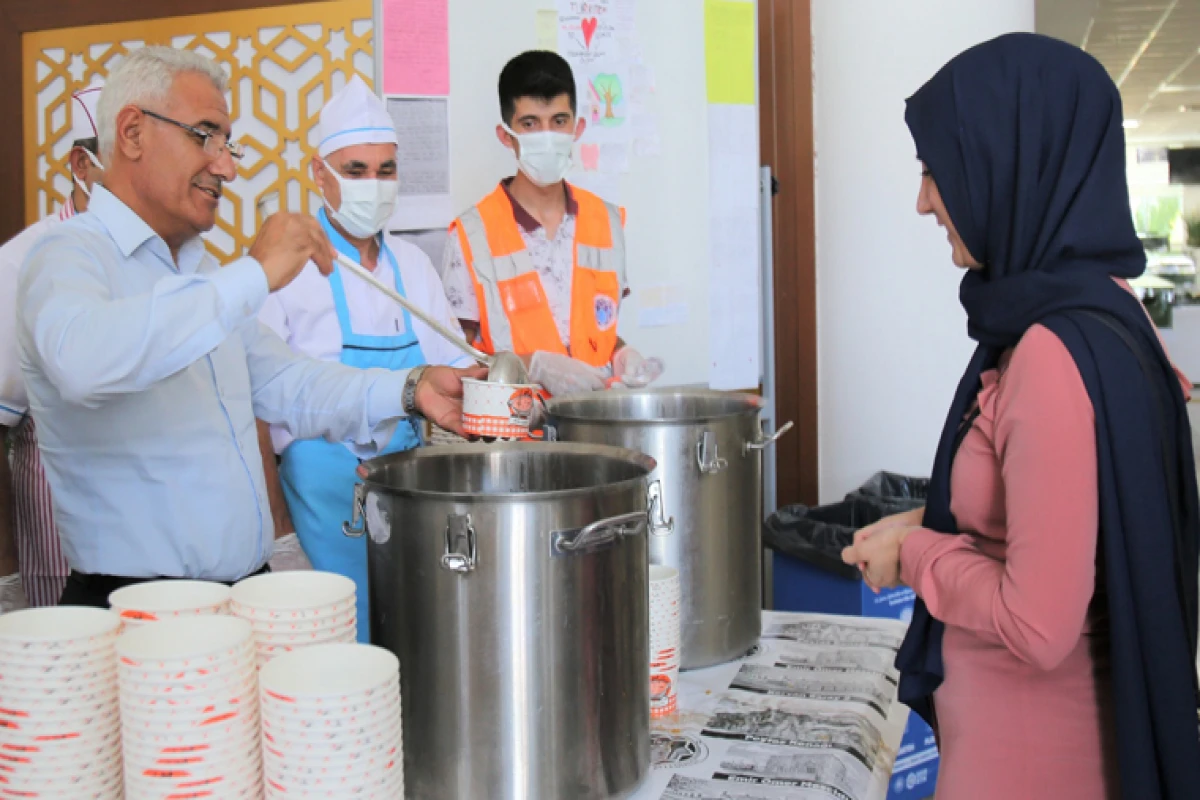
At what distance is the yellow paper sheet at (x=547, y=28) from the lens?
3387 mm

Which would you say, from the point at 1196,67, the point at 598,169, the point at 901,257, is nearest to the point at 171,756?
the point at 598,169

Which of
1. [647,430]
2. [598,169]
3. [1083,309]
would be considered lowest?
[647,430]

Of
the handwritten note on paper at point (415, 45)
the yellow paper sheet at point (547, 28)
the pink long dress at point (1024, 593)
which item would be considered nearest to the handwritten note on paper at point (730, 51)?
Answer: the yellow paper sheet at point (547, 28)

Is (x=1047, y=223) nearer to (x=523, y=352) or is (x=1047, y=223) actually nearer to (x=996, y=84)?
(x=996, y=84)

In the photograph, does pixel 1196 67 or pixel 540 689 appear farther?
pixel 1196 67

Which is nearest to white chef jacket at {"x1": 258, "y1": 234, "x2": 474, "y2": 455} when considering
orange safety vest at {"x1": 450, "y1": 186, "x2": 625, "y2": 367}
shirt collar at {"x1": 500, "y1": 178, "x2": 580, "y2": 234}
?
orange safety vest at {"x1": 450, "y1": 186, "x2": 625, "y2": 367}

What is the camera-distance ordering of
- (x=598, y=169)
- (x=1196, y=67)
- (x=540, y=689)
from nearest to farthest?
(x=540, y=689) → (x=598, y=169) → (x=1196, y=67)

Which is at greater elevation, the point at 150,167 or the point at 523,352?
the point at 150,167

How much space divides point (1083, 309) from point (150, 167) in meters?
1.36

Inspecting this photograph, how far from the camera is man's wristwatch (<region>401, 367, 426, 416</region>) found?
1828 millimetres

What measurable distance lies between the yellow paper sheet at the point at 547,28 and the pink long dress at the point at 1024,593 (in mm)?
2445

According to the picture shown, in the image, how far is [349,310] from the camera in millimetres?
2602

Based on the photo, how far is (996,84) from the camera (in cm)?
126

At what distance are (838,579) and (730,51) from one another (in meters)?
1.80
